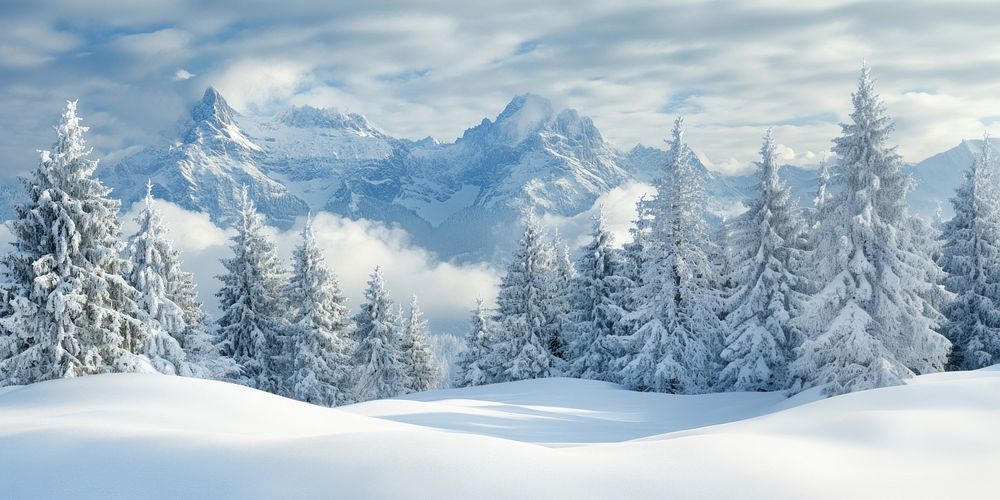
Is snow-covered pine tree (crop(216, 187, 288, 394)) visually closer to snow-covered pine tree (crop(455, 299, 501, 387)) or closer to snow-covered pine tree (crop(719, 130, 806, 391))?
snow-covered pine tree (crop(455, 299, 501, 387))

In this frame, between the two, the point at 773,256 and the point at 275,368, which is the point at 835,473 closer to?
the point at 773,256

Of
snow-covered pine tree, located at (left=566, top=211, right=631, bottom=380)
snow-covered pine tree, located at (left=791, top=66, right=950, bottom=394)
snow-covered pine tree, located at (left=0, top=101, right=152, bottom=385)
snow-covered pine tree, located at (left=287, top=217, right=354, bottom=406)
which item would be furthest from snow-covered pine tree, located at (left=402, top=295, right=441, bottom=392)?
snow-covered pine tree, located at (left=791, top=66, right=950, bottom=394)

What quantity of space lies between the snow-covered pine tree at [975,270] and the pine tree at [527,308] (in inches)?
766

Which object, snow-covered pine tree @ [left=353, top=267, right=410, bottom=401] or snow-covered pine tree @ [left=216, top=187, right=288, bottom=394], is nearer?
snow-covered pine tree @ [left=216, top=187, right=288, bottom=394]

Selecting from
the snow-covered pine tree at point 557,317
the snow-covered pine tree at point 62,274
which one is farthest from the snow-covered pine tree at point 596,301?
the snow-covered pine tree at point 62,274

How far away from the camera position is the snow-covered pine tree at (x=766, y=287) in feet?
80.4

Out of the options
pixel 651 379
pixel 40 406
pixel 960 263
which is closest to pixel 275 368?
pixel 651 379

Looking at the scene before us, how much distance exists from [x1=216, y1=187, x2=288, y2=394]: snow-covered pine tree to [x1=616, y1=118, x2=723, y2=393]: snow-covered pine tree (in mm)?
17955

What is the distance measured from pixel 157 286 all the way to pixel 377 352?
1593 centimetres

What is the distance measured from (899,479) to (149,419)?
8.72 metres

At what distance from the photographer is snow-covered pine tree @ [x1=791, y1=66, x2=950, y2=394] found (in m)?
17.7

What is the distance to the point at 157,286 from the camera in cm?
2639

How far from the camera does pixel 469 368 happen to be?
40.1 meters

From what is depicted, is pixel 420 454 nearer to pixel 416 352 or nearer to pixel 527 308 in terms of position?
pixel 527 308
